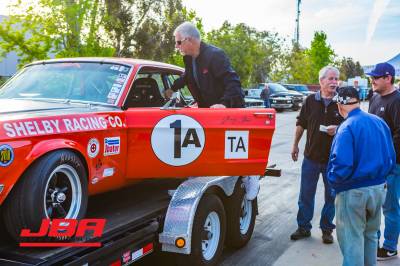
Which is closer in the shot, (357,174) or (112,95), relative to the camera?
(357,174)

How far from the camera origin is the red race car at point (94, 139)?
293 centimetres

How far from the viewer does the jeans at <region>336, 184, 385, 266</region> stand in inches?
145

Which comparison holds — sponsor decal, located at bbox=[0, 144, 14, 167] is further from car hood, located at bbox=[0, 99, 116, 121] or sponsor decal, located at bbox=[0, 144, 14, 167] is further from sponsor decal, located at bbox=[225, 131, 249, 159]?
sponsor decal, located at bbox=[225, 131, 249, 159]

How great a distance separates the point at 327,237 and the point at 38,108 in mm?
3714

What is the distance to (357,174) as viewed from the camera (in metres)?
3.61

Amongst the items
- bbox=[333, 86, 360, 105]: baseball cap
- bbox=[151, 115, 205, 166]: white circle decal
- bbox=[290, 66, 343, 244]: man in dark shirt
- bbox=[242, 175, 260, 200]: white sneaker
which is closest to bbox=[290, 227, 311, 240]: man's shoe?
bbox=[290, 66, 343, 244]: man in dark shirt

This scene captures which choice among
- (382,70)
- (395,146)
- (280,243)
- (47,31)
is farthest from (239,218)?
(47,31)

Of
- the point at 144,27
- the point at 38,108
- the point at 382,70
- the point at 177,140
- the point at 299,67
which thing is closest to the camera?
the point at 38,108

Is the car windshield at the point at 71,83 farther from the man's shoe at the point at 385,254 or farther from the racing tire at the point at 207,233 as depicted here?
the man's shoe at the point at 385,254

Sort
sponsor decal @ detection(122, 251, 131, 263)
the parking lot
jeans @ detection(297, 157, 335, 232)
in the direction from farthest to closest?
jeans @ detection(297, 157, 335, 232) < the parking lot < sponsor decal @ detection(122, 251, 131, 263)

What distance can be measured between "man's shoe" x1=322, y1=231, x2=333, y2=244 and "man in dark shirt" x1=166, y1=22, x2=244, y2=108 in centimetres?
195

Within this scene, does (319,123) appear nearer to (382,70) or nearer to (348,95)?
(382,70)

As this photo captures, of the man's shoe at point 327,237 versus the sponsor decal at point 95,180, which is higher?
the sponsor decal at point 95,180

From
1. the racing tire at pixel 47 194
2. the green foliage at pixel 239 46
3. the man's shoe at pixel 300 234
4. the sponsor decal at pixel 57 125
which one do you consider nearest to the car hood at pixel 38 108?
the sponsor decal at pixel 57 125
